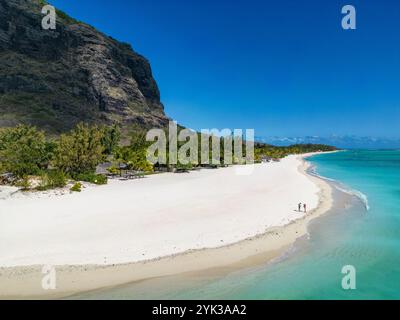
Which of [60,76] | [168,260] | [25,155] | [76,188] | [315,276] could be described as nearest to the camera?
[315,276]

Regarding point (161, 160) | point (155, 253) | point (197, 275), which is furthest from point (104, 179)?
point (197, 275)

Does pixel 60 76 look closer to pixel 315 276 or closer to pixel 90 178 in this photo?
pixel 90 178

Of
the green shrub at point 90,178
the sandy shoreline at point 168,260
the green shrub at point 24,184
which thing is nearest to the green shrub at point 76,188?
the green shrub at point 24,184

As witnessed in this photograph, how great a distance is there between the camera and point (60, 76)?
151 m

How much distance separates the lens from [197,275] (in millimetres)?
16578

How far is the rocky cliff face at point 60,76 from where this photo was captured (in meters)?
128

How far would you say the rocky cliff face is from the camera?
5054 inches

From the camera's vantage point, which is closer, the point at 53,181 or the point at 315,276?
the point at 315,276

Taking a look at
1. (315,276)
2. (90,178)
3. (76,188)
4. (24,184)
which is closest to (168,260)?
(315,276)

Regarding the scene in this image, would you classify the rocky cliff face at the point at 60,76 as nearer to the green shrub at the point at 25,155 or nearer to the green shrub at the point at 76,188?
the green shrub at the point at 25,155

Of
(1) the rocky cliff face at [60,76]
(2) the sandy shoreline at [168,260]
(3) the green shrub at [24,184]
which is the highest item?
(1) the rocky cliff face at [60,76]

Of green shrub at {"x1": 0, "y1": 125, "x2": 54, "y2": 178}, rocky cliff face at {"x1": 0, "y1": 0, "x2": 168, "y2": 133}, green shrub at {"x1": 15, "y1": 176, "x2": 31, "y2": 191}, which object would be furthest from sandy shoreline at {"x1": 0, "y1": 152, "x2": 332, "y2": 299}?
rocky cliff face at {"x1": 0, "y1": 0, "x2": 168, "y2": 133}

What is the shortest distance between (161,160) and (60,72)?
107 meters

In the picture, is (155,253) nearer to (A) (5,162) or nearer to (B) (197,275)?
(B) (197,275)
